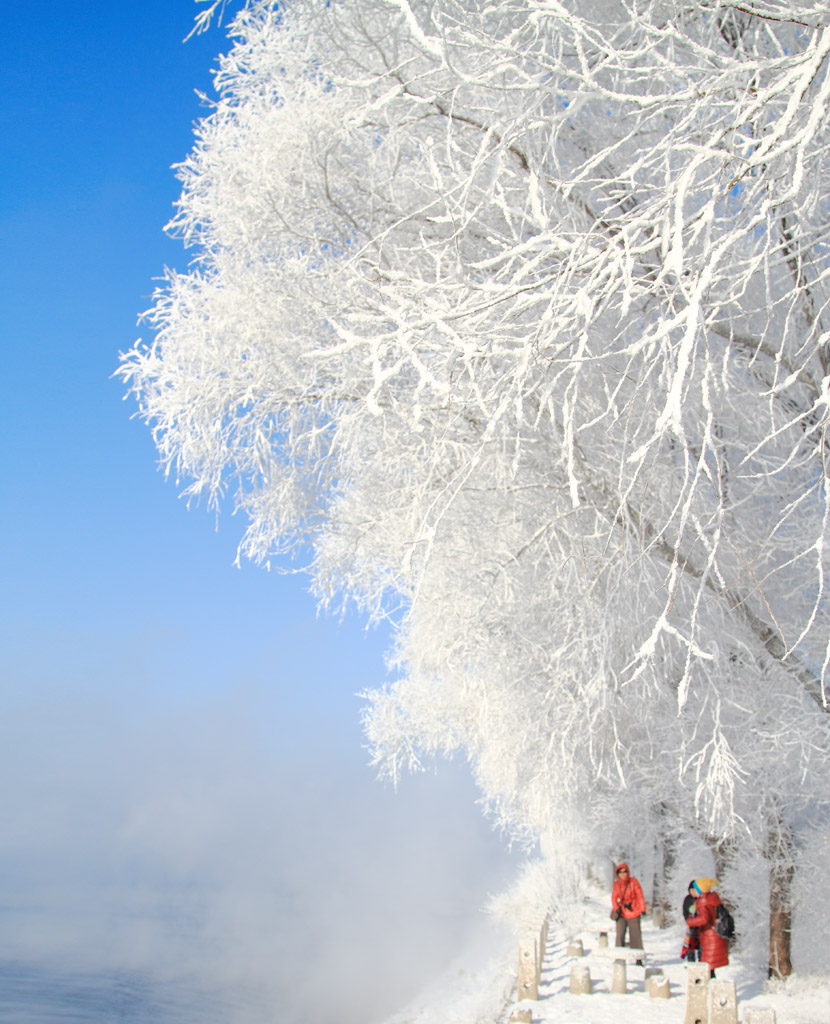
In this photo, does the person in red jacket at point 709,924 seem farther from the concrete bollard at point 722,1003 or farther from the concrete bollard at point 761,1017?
the concrete bollard at point 761,1017

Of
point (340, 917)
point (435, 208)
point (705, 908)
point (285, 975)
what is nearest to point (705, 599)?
point (435, 208)

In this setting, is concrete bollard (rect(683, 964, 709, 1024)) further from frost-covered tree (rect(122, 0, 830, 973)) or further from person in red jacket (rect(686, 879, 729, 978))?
person in red jacket (rect(686, 879, 729, 978))

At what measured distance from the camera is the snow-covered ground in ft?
24.7

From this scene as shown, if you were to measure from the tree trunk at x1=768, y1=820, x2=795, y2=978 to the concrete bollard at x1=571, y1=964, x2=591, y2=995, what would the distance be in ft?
7.66

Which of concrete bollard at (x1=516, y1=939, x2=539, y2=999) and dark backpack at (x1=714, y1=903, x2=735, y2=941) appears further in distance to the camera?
dark backpack at (x1=714, y1=903, x2=735, y2=941)

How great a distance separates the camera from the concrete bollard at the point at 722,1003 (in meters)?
6.06

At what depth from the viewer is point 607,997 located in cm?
836

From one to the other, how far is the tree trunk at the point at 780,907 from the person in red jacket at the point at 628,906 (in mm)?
2253

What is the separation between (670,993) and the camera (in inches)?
341

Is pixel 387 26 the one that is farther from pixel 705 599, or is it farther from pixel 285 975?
pixel 285 975

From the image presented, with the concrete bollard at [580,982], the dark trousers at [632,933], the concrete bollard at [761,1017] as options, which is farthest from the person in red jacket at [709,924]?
the concrete bollard at [761,1017]

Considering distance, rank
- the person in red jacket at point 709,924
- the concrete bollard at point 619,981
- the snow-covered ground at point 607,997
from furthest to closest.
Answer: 1. the person in red jacket at point 709,924
2. the concrete bollard at point 619,981
3. the snow-covered ground at point 607,997

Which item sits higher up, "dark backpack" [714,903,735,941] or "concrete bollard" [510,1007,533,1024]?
"dark backpack" [714,903,735,941]

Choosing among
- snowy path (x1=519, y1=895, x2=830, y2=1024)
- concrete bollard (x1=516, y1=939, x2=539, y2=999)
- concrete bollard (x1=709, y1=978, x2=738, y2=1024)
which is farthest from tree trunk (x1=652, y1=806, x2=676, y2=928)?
concrete bollard (x1=709, y1=978, x2=738, y2=1024)
